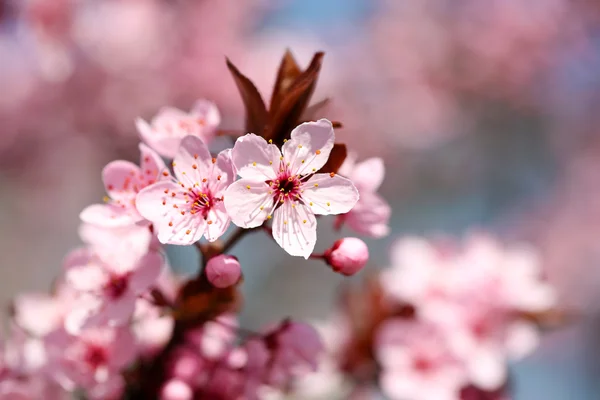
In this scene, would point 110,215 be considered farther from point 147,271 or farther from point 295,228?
point 295,228

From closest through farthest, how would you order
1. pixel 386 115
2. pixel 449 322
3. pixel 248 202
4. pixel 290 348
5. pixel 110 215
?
pixel 248 202, pixel 110 215, pixel 290 348, pixel 449 322, pixel 386 115

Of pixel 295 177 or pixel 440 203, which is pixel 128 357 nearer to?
pixel 295 177

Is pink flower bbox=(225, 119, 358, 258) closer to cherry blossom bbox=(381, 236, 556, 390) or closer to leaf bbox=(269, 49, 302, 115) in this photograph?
leaf bbox=(269, 49, 302, 115)

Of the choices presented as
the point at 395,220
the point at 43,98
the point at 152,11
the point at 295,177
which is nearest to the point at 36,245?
the point at 43,98

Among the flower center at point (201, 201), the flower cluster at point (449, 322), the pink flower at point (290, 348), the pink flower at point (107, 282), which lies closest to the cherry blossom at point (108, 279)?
the pink flower at point (107, 282)

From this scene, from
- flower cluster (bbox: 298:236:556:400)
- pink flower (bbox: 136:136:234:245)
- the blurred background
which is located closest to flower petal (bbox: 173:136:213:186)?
pink flower (bbox: 136:136:234:245)

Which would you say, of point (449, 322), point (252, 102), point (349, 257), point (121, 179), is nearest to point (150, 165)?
point (121, 179)
